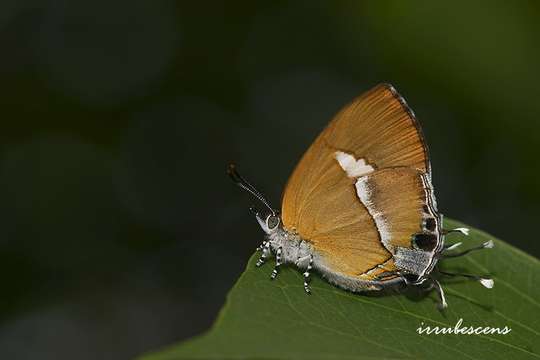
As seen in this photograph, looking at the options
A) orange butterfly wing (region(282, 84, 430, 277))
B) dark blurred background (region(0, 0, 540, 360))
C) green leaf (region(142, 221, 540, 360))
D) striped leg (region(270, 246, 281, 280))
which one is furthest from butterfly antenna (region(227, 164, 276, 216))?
dark blurred background (region(0, 0, 540, 360))

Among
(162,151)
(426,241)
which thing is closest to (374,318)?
(426,241)

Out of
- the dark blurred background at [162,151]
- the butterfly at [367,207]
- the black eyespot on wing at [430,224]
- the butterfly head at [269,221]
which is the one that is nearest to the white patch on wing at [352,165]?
the butterfly at [367,207]

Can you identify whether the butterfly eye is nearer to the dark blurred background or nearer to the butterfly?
the butterfly

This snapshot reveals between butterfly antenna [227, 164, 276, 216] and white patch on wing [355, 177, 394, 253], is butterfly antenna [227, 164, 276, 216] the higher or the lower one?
the higher one

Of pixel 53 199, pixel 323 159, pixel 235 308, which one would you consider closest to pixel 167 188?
pixel 53 199

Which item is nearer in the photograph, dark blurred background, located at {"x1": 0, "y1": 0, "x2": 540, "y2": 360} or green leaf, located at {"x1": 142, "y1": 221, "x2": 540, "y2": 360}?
green leaf, located at {"x1": 142, "y1": 221, "x2": 540, "y2": 360}

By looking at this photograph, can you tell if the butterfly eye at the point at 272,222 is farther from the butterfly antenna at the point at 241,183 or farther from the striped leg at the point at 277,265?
the striped leg at the point at 277,265

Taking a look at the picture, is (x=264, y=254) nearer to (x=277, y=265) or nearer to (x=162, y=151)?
(x=277, y=265)
